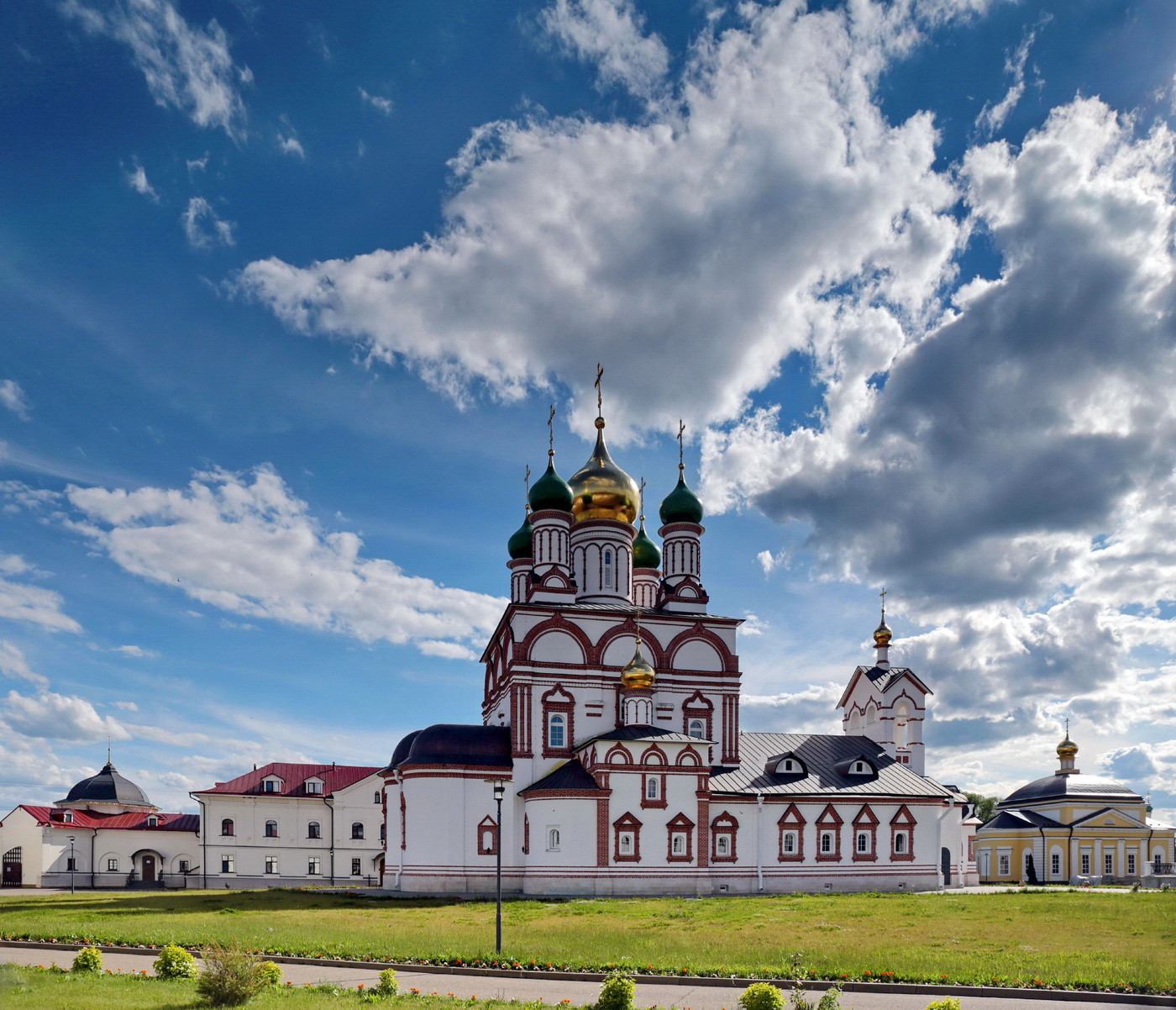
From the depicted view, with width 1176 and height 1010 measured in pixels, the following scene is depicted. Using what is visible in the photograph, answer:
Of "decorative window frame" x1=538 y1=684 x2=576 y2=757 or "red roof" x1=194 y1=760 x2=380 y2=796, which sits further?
A: "red roof" x1=194 y1=760 x2=380 y2=796

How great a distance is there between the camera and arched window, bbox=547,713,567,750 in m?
38.2

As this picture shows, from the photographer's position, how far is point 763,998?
1208 centimetres

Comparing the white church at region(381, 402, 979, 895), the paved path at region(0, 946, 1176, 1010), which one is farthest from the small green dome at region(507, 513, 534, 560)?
the paved path at region(0, 946, 1176, 1010)

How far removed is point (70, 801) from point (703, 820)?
4220 centimetres

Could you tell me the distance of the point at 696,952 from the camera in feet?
57.0

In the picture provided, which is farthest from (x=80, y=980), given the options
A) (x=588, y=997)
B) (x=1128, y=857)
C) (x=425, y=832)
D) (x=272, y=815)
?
(x=1128, y=857)

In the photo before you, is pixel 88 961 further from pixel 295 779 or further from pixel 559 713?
pixel 295 779

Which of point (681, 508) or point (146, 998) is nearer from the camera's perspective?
point (146, 998)

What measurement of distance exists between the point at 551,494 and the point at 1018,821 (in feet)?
121

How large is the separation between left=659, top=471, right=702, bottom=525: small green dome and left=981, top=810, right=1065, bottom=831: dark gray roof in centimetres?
3013

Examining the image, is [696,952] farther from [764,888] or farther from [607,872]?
[764,888]

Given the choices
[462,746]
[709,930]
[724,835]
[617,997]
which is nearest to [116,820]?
[462,746]

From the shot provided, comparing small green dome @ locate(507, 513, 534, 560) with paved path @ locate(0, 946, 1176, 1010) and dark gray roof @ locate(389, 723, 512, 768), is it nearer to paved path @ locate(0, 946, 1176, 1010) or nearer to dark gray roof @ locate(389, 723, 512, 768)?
dark gray roof @ locate(389, 723, 512, 768)

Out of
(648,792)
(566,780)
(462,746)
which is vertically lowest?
(648,792)
